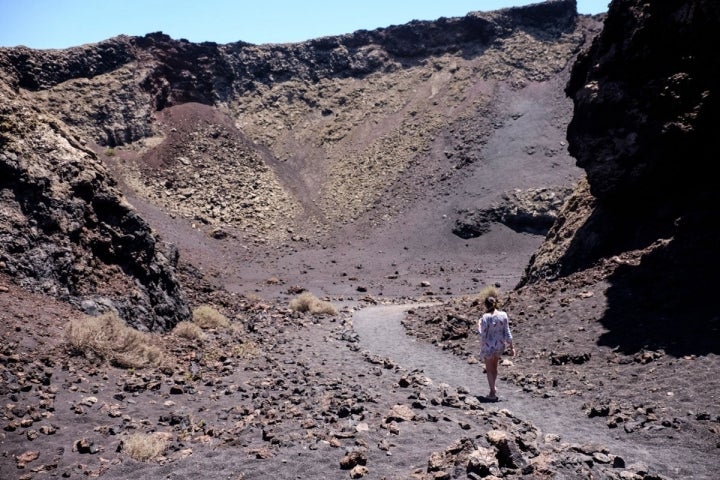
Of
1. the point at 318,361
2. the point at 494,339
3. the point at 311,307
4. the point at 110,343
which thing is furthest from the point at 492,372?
the point at 311,307

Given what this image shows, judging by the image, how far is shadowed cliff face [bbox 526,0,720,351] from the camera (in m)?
10.4

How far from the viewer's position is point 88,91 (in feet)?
148

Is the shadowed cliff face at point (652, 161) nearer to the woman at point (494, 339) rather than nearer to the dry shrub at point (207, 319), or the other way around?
the woman at point (494, 339)

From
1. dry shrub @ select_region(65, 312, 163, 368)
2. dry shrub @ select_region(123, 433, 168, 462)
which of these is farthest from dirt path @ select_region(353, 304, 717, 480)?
dry shrub @ select_region(65, 312, 163, 368)

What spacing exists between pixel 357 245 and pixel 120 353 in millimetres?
31748

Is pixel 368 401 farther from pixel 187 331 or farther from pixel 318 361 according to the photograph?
pixel 187 331

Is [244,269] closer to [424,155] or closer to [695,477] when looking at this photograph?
[424,155]

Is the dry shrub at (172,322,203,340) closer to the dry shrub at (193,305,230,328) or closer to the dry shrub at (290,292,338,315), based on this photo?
the dry shrub at (193,305,230,328)

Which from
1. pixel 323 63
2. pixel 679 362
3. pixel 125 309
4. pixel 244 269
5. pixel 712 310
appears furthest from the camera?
pixel 323 63

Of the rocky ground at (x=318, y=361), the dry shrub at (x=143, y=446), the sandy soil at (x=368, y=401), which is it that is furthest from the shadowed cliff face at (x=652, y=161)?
the dry shrub at (x=143, y=446)

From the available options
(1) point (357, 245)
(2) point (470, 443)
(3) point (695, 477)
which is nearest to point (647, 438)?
(3) point (695, 477)

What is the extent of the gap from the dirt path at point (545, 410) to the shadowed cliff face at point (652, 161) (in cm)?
271

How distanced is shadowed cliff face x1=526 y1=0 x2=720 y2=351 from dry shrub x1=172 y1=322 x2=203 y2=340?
346 inches

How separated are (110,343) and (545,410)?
278 inches
